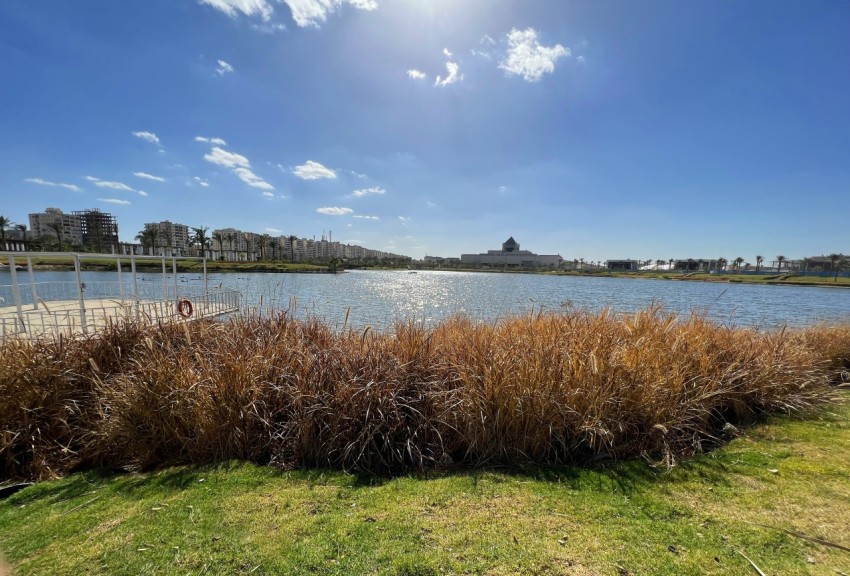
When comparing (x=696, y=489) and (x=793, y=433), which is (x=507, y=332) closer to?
(x=696, y=489)

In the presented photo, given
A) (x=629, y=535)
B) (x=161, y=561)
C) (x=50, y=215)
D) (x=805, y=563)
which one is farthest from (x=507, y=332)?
(x=50, y=215)

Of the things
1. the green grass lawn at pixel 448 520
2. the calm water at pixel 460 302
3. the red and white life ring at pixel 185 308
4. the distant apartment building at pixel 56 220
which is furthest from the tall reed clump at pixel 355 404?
the distant apartment building at pixel 56 220

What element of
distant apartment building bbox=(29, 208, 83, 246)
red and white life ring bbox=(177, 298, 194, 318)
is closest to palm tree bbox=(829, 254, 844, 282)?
red and white life ring bbox=(177, 298, 194, 318)

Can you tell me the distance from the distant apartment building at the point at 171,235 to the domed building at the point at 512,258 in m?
99.2

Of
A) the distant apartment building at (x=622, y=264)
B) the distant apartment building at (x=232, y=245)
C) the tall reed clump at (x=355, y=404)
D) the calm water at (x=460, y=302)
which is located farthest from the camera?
the distant apartment building at (x=622, y=264)

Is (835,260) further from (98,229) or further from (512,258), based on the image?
(98,229)

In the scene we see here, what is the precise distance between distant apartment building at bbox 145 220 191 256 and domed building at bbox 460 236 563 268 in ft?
326

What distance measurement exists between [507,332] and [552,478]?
2.67 meters

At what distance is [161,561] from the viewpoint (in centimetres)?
230

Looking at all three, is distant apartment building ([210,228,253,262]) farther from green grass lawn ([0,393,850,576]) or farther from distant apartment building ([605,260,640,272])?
distant apartment building ([605,260,640,272])

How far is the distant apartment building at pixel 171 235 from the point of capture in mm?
91588

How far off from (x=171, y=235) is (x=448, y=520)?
132m

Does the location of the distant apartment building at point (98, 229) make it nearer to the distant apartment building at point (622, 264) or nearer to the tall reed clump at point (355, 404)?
the tall reed clump at point (355, 404)

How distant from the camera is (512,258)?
147500 millimetres
